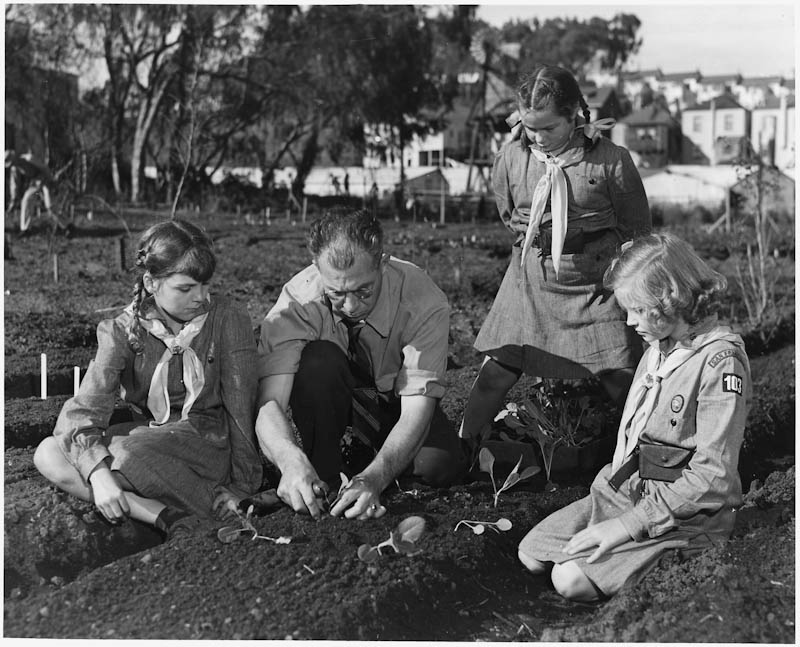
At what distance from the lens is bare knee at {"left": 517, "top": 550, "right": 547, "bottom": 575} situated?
256 centimetres

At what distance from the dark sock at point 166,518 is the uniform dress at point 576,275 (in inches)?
49.8

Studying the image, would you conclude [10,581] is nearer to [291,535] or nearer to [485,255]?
[291,535]

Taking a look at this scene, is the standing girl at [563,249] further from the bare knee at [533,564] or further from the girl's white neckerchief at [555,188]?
the bare knee at [533,564]

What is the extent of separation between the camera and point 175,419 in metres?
2.87

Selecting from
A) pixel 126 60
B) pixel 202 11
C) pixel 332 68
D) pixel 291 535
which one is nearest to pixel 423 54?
pixel 332 68

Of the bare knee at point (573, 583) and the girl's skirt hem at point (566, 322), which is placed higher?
the girl's skirt hem at point (566, 322)

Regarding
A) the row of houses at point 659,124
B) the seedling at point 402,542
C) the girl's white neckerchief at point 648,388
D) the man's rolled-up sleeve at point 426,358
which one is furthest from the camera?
the row of houses at point 659,124

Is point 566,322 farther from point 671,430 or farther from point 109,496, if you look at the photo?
point 109,496

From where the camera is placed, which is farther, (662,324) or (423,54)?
(423,54)

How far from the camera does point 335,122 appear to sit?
20.5 m

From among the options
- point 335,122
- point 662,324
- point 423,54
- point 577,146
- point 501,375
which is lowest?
point 501,375

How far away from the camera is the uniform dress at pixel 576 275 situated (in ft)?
10.5

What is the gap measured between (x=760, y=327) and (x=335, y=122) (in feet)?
50.5

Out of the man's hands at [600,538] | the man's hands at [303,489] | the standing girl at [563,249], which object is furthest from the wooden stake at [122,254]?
the man's hands at [600,538]
